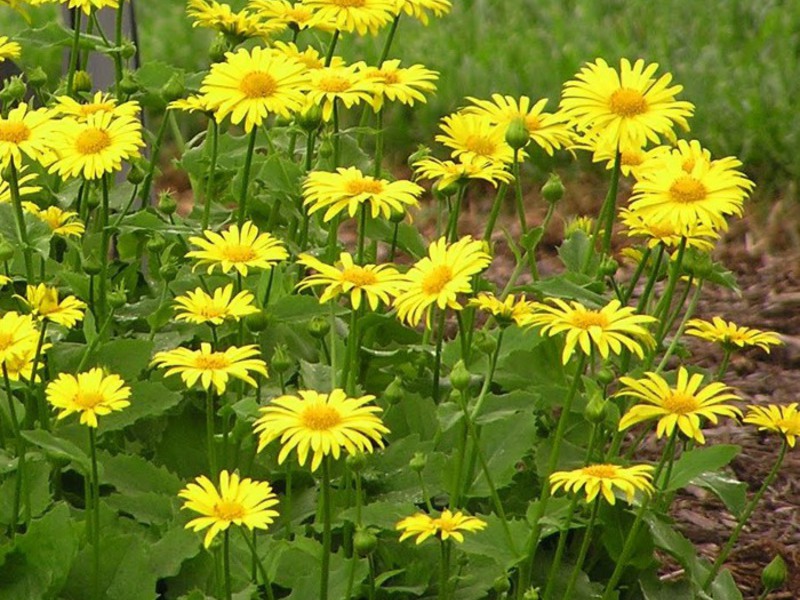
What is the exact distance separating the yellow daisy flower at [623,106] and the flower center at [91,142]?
55 cm

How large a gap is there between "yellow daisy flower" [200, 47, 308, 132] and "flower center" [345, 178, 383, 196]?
0.14 m

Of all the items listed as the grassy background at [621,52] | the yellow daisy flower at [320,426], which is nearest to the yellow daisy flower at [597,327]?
the yellow daisy flower at [320,426]

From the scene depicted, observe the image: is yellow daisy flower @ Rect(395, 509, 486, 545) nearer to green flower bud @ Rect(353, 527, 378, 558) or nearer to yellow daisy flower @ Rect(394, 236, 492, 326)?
green flower bud @ Rect(353, 527, 378, 558)

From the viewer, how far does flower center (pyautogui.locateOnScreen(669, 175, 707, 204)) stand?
1.79 m

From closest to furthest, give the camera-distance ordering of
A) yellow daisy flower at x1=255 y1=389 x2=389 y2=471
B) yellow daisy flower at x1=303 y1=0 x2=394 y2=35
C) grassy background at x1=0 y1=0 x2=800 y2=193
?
yellow daisy flower at x1=255 y1=389 x2=389 y2=471 < yellow daisy flower at x1=303 y1=0 x2=394 y2=35 < grassy background at x1=0 y1=0 x2=800 y2=193

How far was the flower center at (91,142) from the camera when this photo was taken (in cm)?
189

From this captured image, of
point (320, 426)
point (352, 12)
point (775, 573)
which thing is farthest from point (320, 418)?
point (352, 12)

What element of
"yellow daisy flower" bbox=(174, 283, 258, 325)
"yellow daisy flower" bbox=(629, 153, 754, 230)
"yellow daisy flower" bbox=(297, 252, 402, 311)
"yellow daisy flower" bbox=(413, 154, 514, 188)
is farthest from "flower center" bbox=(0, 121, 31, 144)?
"yellow daisy flower" bbox=(629, 153, 754, 230)

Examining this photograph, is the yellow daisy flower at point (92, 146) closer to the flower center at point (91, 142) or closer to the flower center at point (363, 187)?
the flower center at point (91, 142)

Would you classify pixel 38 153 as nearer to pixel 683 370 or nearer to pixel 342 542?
pixel 342 542

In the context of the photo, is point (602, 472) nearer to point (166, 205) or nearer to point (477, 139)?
point (477, 139)

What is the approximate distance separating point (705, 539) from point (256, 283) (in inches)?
40.7

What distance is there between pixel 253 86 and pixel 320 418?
554 millimetres

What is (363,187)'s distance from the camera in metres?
1.83
